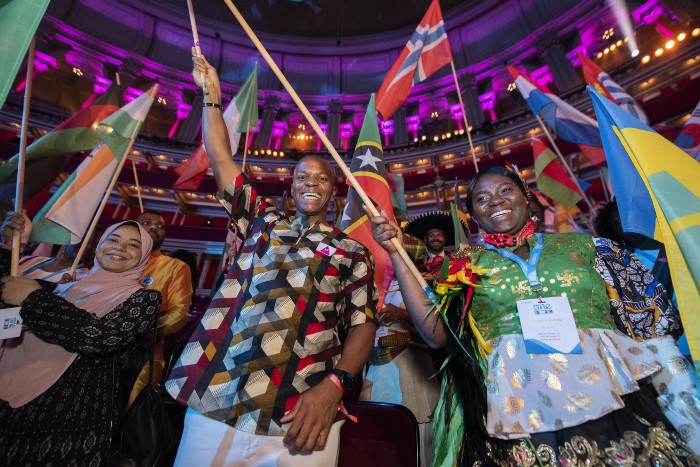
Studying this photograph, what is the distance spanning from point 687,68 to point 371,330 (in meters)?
13.8

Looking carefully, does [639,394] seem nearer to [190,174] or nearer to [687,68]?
[190,174]

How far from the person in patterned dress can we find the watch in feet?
1.34

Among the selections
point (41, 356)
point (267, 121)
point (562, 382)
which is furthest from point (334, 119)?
point (562, 382)

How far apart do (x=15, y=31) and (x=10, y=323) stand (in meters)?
1.19

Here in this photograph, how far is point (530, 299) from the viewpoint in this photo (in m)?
1.27

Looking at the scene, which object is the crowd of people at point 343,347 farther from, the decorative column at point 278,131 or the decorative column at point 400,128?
the decorative column at point 278,131

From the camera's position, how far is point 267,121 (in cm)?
1795

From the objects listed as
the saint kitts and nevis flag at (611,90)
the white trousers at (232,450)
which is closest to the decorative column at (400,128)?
the saint kitts and nevis flag at (611,90)

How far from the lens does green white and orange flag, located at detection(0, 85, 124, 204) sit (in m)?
2.60

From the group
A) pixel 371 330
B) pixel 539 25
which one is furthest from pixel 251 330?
pixel 539 25

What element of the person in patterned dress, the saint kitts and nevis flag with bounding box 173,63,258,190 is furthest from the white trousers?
the saint kitts and nevis flag with bounding box 173,63,258,190

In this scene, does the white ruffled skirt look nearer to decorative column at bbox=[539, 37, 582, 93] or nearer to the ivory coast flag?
the ivory coast flag

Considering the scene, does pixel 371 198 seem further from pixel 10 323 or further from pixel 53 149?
pixel 53 149

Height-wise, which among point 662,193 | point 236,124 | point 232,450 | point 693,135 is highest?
point 236,124
